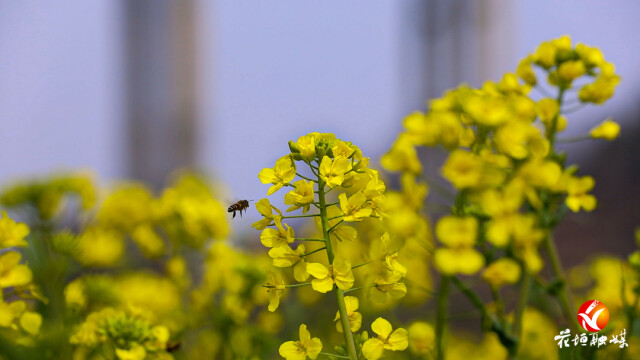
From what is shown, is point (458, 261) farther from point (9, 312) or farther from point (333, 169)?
point (9, 312)

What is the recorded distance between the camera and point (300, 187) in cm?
53

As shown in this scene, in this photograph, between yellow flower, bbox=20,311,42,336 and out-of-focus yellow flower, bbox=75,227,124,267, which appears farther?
out-of-focus yellow flower, bbox=75,227,124,267

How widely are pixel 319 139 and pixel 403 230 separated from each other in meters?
0.12

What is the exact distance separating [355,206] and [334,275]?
2.3 inches

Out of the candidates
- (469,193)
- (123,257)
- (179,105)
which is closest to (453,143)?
(469,193)

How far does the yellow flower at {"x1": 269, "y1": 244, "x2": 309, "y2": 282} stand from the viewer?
1.73 feet

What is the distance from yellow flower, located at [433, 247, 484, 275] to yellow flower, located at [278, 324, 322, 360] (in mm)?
128

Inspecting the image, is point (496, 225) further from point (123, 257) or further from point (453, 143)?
point (123, 257)

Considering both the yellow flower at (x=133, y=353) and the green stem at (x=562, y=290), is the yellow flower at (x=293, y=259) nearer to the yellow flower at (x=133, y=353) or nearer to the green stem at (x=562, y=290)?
the yellow flower at (x=133, y=353)

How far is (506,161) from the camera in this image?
0.55 metres

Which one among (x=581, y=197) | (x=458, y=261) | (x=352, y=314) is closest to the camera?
(x=458, y=261)

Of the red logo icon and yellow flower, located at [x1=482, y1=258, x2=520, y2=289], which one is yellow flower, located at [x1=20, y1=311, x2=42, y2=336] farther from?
the red logo icon

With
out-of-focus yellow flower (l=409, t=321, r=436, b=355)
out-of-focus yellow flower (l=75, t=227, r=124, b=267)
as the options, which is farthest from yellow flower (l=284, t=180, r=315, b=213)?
out-of-focus yellow flower (l=75, t=227, r=124, b=267)

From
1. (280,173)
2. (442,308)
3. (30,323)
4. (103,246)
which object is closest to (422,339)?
(442,308)
